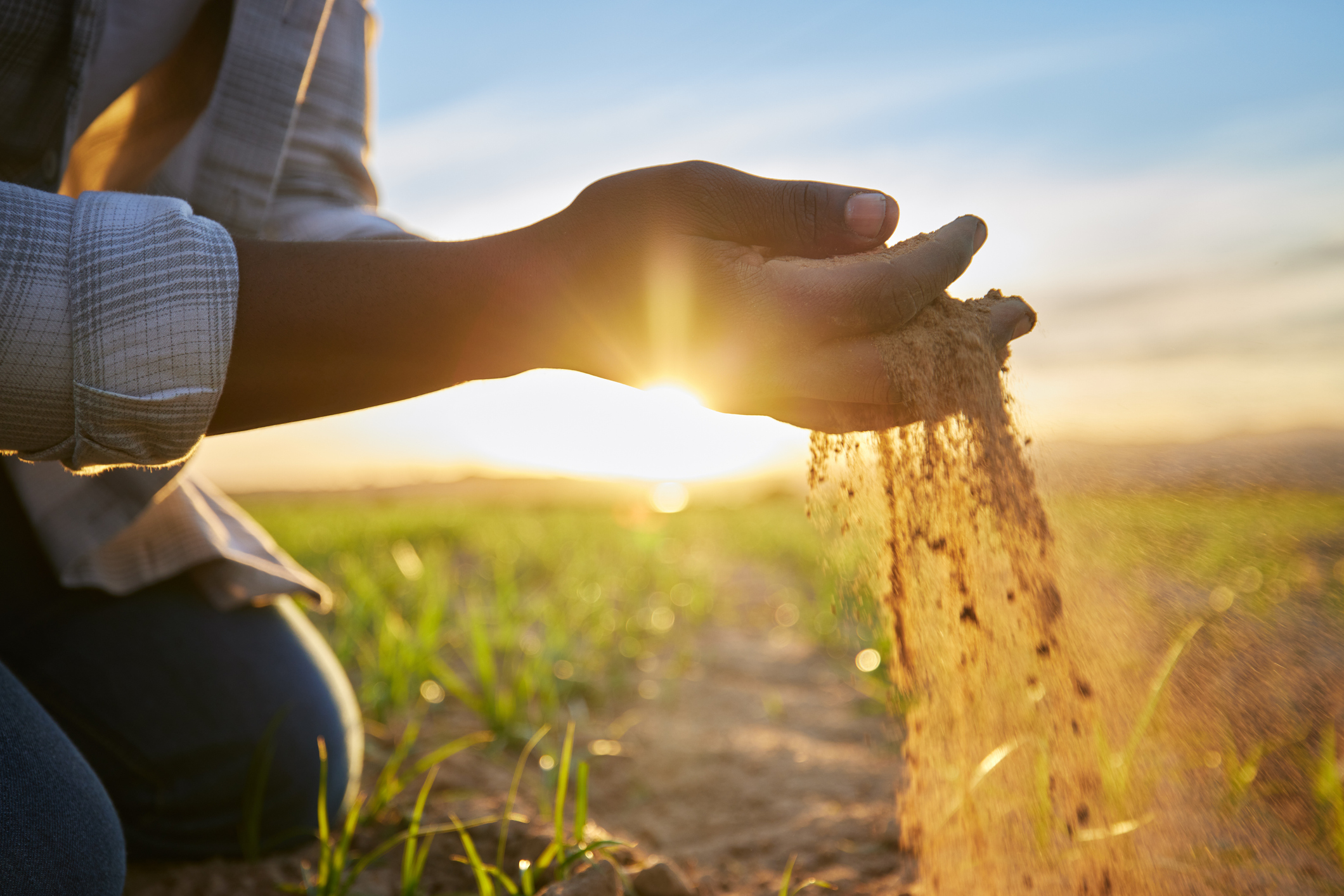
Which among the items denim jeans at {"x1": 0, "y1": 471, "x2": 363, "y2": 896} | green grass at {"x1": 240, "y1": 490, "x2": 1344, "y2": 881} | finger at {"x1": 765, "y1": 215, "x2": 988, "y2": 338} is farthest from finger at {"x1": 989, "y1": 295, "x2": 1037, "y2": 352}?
denim jeans at {"x1": 0, "y1": 471, "x2": 363, "y2": 896}

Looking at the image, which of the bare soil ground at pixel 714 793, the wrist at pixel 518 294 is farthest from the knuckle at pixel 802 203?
the bare soil ground at pixel 714 793

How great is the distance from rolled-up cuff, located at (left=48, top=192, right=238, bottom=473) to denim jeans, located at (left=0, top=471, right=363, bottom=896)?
0.92 metres

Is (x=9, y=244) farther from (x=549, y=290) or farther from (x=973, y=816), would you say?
(x=973, y=816)

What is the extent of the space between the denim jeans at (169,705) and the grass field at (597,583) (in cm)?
71

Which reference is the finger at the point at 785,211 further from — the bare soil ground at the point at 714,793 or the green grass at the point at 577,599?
the bare soil ground at the point at 714,793

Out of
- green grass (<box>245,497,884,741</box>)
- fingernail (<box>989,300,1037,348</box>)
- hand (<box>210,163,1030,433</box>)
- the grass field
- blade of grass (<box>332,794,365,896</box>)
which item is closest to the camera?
hand (<box>210,163,1030,433</box>)

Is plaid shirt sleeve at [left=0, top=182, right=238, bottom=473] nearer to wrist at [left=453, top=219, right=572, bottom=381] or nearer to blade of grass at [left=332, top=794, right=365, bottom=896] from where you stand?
wrist at [left=453, top=219, right=572, bottom=381]

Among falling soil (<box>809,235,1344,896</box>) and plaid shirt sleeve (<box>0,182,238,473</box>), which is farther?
falling soil (<box>809,235,1344,896</box>)

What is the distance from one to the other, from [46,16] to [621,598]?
3.72m

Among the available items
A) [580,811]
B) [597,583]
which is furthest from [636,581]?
[580,811]

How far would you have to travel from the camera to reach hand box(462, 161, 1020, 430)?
1066 mm

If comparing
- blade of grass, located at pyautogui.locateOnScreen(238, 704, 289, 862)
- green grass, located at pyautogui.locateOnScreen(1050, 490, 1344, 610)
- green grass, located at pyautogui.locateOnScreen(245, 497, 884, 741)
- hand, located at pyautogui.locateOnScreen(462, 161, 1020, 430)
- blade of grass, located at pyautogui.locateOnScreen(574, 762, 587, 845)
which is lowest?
green grass, located at pyautogui.locateOnScreen(245, 497, 884, 741)

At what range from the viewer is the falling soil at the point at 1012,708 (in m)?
1.21

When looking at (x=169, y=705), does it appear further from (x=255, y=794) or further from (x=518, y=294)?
(x=518, y=294)
